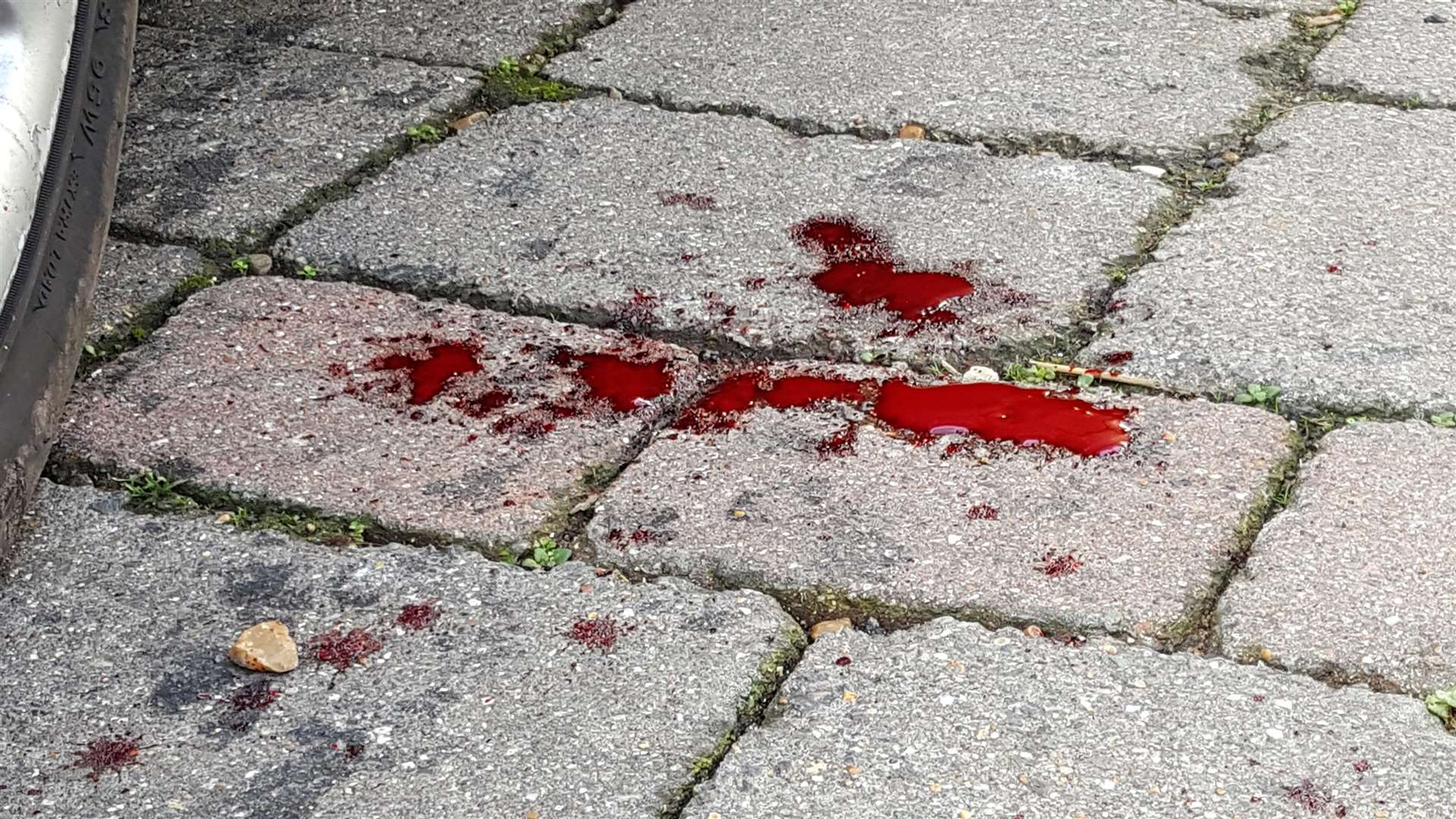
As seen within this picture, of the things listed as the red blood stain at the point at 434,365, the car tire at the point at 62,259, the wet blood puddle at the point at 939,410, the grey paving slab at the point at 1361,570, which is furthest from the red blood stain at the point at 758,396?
the car tire at the point at 62,259

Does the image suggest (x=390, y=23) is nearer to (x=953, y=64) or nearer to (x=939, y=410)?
(x=953, y=64)

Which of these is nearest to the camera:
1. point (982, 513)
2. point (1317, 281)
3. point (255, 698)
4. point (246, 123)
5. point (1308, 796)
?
point (1308, 796)

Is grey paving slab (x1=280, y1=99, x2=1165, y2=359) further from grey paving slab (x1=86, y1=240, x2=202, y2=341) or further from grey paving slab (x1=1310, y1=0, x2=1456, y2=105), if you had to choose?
grey paving slab (x1=1310, y1=0, x2=1456, y2=105)

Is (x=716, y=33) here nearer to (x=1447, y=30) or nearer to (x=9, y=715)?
(x=1447, y=30)

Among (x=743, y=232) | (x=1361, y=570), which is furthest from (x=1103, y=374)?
(x=743, y=232)

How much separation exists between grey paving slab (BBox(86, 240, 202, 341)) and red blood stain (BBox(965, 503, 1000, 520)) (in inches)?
49.9

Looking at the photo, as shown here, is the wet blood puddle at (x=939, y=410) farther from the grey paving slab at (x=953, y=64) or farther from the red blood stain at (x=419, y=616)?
the grey paving slab at (x=953, y=64)

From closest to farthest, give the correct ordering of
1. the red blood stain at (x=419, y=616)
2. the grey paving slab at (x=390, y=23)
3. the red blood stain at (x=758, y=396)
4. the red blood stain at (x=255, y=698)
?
1. the red blood stain at (x=255, y=698)
2. the red blood stain at (x=419, y=616)
3. the red blood stain at (x=758, y=396)
4. the grey paving slab at (x=390, y=23)

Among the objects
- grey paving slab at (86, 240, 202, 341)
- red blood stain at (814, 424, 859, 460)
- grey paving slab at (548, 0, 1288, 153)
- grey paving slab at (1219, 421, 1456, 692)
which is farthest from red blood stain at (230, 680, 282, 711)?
grey paving slab at (548, 0, 1288, 153)

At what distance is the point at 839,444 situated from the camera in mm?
2100

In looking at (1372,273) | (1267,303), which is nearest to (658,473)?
(1267,303)

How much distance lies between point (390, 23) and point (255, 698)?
1.99 meters

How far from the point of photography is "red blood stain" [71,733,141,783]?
1.62 metres

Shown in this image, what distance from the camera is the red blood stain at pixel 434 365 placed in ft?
7.34
